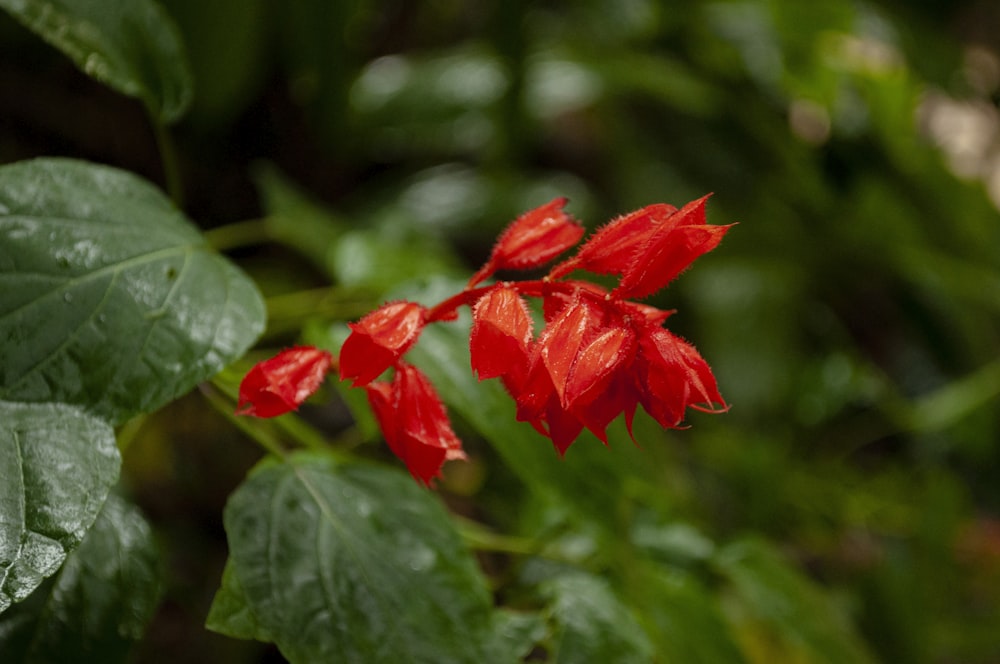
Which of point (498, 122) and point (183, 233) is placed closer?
point (183, 233)

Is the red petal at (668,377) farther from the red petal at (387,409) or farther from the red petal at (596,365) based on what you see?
the red petal at (387,409)

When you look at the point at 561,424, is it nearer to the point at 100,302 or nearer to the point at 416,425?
the point at 416,425

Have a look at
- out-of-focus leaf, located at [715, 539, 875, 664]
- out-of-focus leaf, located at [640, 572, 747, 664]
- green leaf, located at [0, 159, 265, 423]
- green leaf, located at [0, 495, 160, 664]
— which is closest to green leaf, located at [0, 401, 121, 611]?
green leaf, located at [0, 159, 265, 423]

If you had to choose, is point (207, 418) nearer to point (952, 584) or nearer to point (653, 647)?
point (653, 647)

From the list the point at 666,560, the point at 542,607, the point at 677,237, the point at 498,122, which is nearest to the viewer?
the point at 677,237

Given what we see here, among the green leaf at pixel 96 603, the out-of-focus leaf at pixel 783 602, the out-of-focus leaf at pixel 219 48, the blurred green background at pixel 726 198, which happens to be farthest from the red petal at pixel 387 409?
the out-of-focus leaf at pixel 219 48

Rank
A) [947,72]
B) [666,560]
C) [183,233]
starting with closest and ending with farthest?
[183,233] < [666,560] < [947,72]

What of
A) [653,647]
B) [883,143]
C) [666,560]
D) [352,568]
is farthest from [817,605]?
[883,143]

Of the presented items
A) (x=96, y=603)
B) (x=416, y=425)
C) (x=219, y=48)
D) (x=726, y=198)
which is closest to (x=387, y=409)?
(x=416, y=425)
